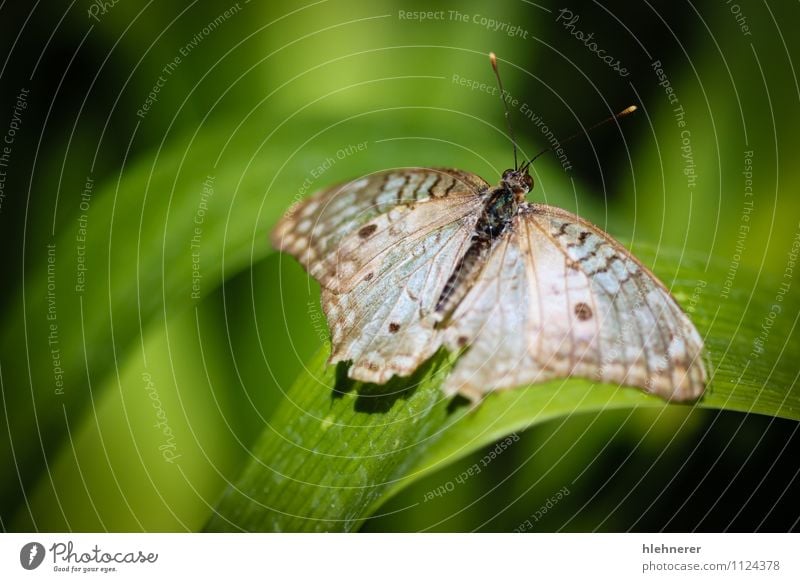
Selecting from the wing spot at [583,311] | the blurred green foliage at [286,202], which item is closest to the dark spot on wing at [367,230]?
the blurred green foliage at [286,202]

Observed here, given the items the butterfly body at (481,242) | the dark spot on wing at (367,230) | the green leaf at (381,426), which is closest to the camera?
the green leaf at (381,426)

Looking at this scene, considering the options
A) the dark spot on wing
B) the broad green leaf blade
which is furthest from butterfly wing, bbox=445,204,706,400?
the dark spot on wing

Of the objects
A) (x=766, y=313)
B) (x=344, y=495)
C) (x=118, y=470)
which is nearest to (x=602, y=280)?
(x=766, y=313)

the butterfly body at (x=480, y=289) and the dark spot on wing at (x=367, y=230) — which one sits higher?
the dark spot on wing at (x=367, y=230)

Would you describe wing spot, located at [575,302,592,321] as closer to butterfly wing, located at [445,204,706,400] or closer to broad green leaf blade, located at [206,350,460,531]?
butterfly wing, located at [445,204,706,400]

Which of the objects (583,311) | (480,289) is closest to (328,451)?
(480,289)

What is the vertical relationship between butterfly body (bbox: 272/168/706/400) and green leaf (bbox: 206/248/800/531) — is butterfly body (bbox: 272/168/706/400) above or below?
above

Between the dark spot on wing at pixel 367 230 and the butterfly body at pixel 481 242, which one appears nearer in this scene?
the butterfly body at pixel 481 242

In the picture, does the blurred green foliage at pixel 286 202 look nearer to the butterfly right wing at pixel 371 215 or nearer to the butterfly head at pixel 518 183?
the butterfly right wing at pixel 371 215
